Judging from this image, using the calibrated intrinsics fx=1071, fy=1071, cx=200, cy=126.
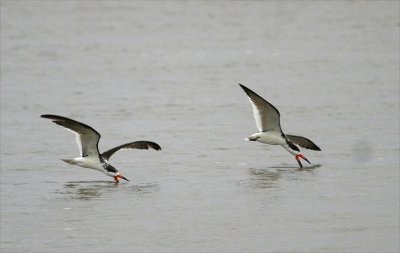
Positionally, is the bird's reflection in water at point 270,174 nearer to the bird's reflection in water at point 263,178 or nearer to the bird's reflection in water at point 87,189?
the bird's reflection in water at point 263,178

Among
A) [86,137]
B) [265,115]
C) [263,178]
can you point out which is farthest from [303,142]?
[86,137]

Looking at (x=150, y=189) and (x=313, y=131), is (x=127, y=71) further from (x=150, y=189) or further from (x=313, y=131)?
(x=150, y=189)

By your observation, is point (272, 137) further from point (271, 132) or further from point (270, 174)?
point (270, 174)

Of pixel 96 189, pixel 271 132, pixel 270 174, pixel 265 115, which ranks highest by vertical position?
pixel 265 115

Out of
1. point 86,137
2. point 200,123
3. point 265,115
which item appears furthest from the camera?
point 200,123

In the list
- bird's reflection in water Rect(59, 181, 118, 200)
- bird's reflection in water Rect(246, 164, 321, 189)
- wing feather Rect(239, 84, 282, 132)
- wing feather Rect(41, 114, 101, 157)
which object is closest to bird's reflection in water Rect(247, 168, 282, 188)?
bird's reflection in water Rect(246, 164, 321, 189)

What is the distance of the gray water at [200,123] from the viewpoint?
12.8 meters

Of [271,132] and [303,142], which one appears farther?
[303,142]

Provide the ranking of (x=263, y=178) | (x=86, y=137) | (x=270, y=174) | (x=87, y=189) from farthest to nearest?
1. (x=270, y=174)
2. (x=263, y=178)
3. (x=86, y=137)
4. (x=87, y=189)

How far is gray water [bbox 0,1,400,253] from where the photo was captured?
504 inches

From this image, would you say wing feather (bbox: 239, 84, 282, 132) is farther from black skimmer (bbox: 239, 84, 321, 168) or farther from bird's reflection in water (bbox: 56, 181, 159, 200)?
bird's reflection in water (bbox: 56, 181, 159, 200)

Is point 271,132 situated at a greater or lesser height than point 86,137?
lesser

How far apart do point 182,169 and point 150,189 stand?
4.95ft

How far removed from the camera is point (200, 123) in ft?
66.3
